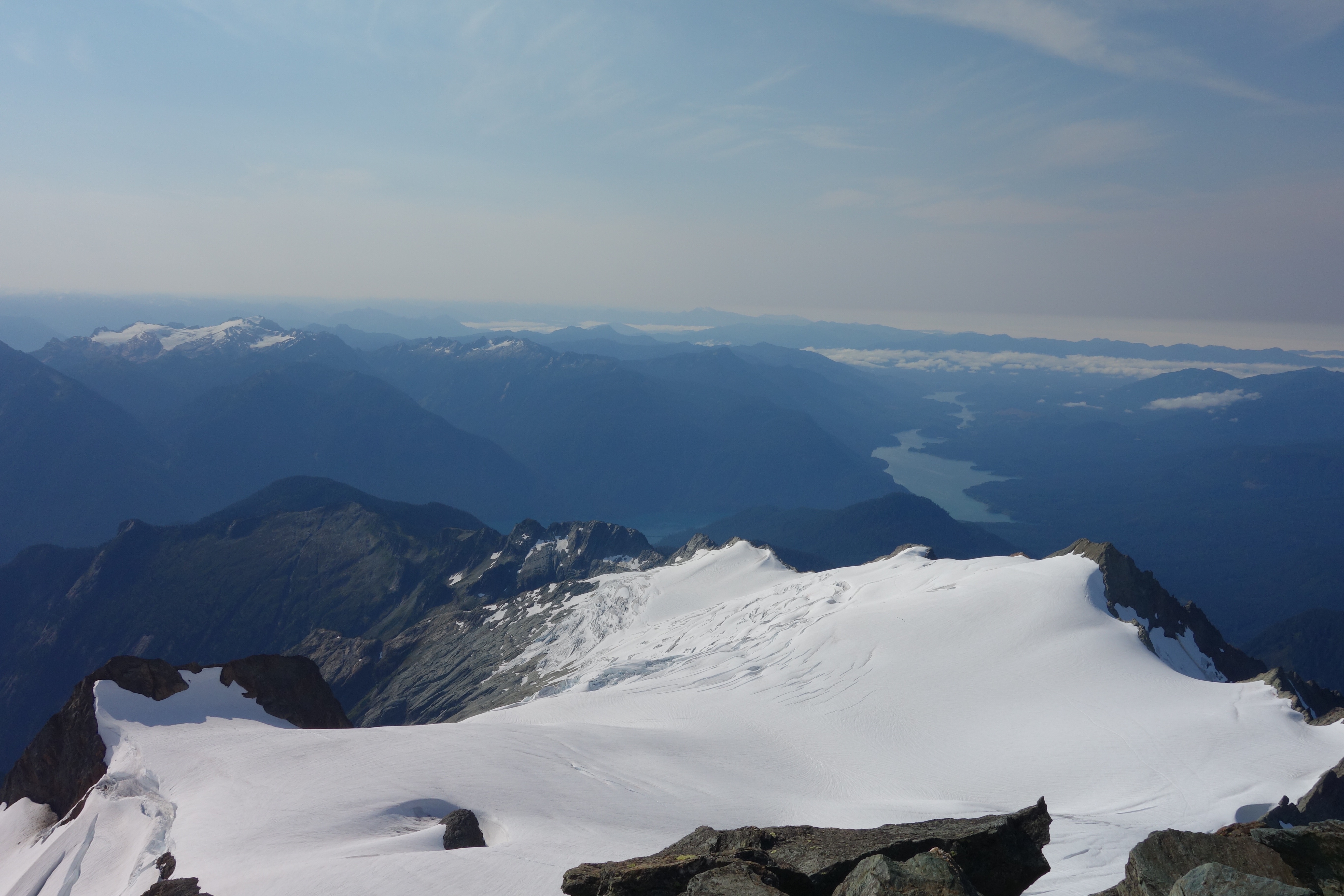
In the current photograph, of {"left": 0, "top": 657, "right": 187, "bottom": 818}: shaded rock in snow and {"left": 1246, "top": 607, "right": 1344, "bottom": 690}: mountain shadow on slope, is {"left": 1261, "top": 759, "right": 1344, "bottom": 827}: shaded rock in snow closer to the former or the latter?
{"left": 0, "top": 657, "right": 187, "bottom": 818}: shaded rock in snow

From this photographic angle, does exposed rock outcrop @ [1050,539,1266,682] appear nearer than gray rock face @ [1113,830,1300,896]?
No

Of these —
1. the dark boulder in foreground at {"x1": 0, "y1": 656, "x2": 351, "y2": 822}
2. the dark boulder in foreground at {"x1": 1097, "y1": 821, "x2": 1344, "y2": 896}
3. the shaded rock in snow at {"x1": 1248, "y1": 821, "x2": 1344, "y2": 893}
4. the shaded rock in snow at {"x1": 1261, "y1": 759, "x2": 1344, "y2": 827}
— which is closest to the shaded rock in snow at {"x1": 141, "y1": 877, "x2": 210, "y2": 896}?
the dark boulder in foreground at {"x1": 0, "y1": 656, "x2": 351, "y2": 822}

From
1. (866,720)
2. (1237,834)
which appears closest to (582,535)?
(866,720)

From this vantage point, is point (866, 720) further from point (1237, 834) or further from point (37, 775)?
→ point (37, 775)

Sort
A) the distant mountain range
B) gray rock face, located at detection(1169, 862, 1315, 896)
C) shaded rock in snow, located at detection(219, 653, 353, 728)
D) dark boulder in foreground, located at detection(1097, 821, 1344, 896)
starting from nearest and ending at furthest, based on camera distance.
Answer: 1. gray rock face, located at detection(1169, 862, 1315, 896)
2. dark boulder in foreground, located at detection(1097, 821, 1344, 896)
3. shaded rock in snow, located at detection(219, 653, 353, 728)
4. the distant mountain range

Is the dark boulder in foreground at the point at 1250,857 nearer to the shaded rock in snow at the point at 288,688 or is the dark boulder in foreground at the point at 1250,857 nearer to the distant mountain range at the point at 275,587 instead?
the shaded rock in snow at the point at 288,688

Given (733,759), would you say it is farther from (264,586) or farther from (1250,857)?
(264,586)
